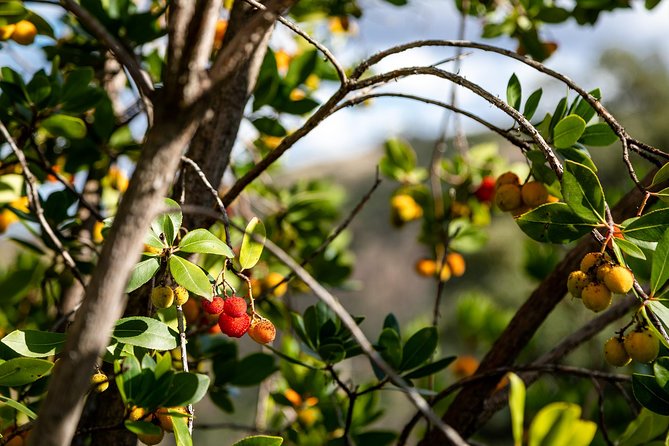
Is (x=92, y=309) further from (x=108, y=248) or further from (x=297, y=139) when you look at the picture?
(x=297, y=139)

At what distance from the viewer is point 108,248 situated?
40cm

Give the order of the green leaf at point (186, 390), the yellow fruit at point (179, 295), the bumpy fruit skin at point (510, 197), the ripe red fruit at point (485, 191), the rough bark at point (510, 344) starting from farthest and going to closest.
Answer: the ripe red fruit at point (485, 191)
the rough bark at point (510, 344)
the bumpy fruit skin at point (510, 197)
the yellow fruit at point (179, 295)
the green leaf at point (186, 390)

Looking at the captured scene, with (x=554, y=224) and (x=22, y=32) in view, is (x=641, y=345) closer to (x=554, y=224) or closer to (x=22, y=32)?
(x=554, y=224)

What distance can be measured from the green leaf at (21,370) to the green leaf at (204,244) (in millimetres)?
162

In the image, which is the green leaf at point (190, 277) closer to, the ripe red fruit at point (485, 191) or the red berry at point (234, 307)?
the red berry at point (234, 307)

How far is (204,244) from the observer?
0.68 meters

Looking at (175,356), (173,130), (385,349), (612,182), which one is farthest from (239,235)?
(612,182)

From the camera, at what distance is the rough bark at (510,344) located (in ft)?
3.12

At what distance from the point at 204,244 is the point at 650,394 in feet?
1.44

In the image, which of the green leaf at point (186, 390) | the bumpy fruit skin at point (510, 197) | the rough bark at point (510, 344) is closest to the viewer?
the green leaf at point (186, 390)

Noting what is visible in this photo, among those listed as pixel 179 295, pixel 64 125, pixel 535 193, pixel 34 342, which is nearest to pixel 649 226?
pixel 535 193

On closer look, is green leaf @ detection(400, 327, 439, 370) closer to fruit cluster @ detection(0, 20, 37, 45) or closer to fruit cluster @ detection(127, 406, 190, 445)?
fruit cluster @ detection(127, 406, 190, 445)

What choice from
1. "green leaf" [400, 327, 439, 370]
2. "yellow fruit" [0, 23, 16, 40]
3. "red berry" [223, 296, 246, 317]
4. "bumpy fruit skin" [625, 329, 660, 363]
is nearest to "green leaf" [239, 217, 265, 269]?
"red berry" [223, 296, 246, 317]

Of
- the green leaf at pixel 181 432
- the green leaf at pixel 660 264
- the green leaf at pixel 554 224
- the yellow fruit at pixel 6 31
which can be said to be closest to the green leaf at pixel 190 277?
the green leaf at pixel 181 432
